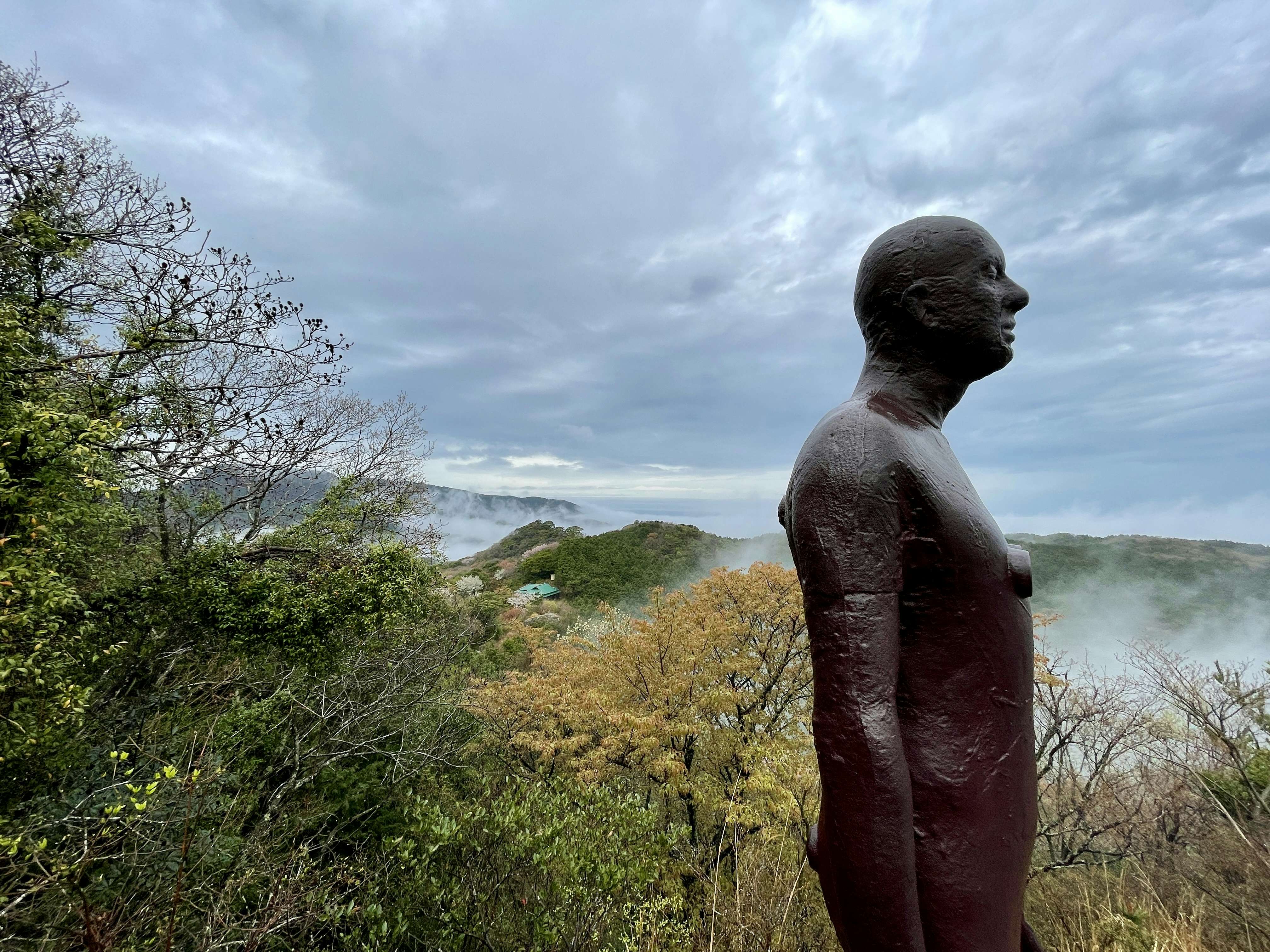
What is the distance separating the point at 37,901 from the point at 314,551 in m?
7.04

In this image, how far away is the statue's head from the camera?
1.85 metres

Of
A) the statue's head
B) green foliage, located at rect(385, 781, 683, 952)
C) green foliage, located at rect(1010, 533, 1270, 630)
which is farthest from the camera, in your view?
green foliage, located at rect(1010, 533, 1270, 630)

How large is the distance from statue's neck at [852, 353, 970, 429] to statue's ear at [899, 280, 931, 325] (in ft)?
0.48

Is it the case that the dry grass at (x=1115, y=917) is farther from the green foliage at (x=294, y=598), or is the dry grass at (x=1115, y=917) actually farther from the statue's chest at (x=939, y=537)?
the green foliage at (x=294, y=598)

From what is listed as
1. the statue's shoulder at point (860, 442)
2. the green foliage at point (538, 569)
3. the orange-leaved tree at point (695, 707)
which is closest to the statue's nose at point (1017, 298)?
the statue's shoulder at point (860, 442)

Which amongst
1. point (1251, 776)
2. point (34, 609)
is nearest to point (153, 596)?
point (34, 609)

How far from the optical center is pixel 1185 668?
37.2 feet

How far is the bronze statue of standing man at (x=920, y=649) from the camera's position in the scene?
1.41m

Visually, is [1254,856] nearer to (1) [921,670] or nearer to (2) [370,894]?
(1) [921,670]

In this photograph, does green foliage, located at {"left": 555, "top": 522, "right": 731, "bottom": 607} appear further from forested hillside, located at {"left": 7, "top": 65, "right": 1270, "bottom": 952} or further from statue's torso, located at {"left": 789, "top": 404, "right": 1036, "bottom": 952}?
statue's torso, located at {"left": 789, "top": 404, "right": 1036, "bottom": 952}

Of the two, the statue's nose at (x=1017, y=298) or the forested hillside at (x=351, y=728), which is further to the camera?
the forested hillside at (x=351, y=728)

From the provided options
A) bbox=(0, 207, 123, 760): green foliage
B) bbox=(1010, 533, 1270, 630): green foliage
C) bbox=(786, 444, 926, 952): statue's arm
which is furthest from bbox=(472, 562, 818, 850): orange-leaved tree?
bbox=(1010, 533, 1270, 630): green foliage

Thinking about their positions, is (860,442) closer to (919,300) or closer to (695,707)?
(919,300)

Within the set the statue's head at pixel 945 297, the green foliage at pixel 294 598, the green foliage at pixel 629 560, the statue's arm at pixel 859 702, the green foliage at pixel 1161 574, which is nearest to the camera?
the statue's arm at pixel 859 702
